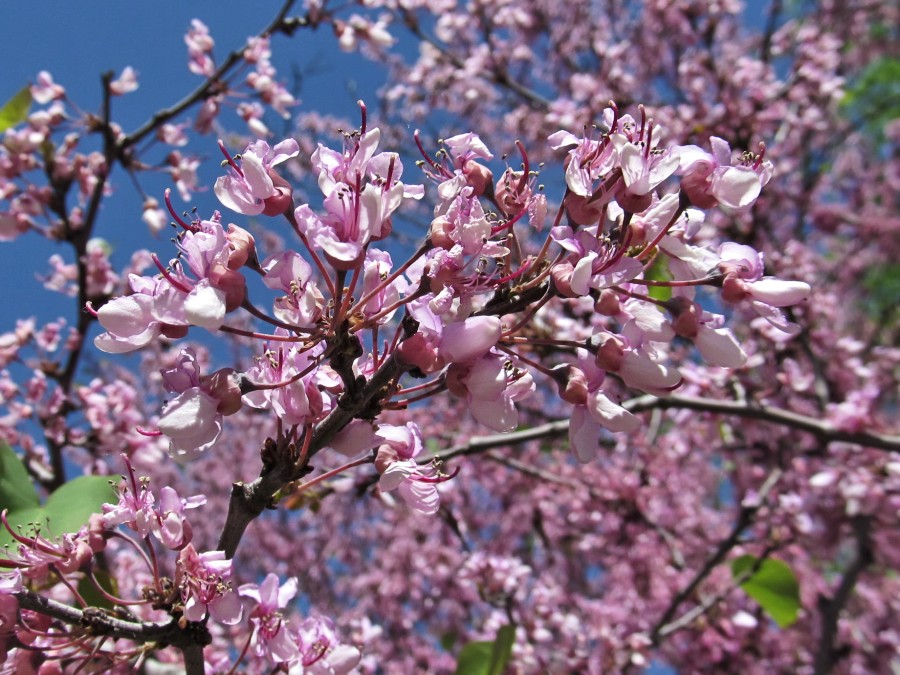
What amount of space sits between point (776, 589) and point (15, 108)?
147 inches

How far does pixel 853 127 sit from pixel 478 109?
14.5ft

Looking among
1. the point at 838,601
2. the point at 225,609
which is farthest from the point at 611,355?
the point at 838,601

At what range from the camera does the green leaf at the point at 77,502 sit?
1.52m

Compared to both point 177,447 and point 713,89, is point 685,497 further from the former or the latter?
point 177,447

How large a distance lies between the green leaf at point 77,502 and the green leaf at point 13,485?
0.23ft

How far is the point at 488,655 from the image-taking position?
2361mm

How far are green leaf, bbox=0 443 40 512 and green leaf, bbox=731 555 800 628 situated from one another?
9.53 feet

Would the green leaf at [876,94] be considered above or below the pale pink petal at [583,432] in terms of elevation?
above

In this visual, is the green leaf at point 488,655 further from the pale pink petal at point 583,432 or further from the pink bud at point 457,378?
the pink bud at point 457,378

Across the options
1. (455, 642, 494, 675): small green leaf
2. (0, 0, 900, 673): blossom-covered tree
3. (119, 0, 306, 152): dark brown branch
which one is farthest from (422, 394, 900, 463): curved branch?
(119, 0, 306, 152): dark brown branch

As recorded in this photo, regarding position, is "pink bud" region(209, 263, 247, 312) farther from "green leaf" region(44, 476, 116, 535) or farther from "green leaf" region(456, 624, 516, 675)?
"green leaf" region(456, 624, 516, 675)

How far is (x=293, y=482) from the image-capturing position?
1160 millimetres

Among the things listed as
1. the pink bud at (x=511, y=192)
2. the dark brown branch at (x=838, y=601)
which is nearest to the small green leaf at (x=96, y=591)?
the pink bud at (x=511, y=192)

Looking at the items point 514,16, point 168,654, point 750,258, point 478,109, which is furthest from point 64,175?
point 478,109
